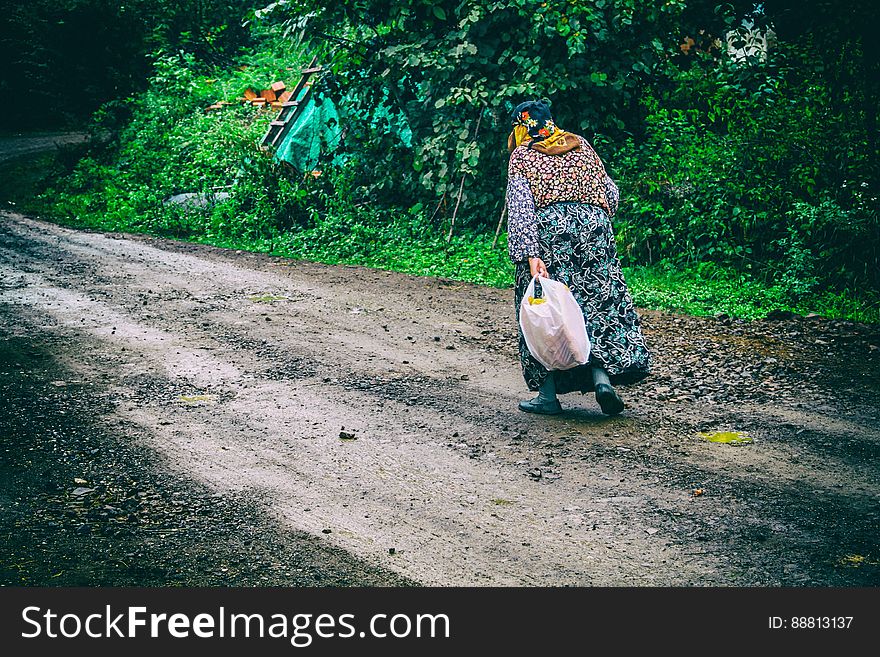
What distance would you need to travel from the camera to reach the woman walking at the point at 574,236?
5.54m

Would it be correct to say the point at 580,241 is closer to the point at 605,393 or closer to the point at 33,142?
the point at 605,393

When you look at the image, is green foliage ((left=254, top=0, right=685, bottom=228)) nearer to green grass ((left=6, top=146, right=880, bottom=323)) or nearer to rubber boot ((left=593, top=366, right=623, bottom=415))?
green grass ((left=6, top=146, right=880, bottom=323))

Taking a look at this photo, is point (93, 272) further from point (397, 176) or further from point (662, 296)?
point (662, 296)

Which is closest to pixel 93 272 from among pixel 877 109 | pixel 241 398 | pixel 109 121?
pixel 241 398

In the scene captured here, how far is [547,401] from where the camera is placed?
5789mm

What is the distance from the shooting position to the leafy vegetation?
9.27 meters

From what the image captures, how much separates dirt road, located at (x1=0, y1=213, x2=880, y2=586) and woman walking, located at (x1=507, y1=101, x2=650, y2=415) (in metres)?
0.39

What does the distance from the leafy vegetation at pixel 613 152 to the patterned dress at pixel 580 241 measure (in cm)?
323

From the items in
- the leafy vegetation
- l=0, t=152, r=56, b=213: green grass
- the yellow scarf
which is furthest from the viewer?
l=0, t=152, r=56, b=213: green grass

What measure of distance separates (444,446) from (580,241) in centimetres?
150

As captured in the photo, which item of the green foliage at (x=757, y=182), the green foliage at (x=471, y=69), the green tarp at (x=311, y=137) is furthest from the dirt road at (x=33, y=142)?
the green foliage at (x=757, y=182)

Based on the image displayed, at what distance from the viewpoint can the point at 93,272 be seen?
11133 mm

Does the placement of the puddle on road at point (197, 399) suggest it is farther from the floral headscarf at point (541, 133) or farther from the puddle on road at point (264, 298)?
the puddle on road at point (264, 298)

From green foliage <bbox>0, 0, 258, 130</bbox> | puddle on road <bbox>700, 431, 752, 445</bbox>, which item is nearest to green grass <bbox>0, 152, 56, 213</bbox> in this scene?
green foliage <bbox>0, 0, 258, 130</bbox>
